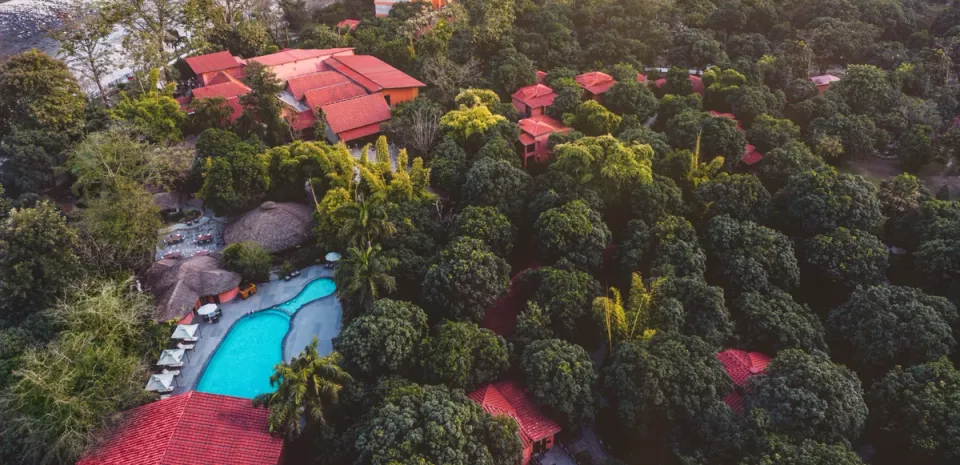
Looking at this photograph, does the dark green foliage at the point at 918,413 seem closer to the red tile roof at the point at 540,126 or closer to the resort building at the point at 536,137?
the resort building at the point at 536,137

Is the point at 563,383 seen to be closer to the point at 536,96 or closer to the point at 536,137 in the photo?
the point at 536,137

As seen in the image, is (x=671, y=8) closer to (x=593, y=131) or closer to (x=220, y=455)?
(x=593, y=131)

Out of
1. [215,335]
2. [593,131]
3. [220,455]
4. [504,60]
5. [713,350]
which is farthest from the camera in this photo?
[504,60]

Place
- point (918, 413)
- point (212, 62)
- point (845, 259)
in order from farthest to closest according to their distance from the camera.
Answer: point (212, 62) → point (845, 259) → point (918, 413)

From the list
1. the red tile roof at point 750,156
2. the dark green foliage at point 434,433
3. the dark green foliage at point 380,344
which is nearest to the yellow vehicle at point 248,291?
the dark green foliage at point 380,344

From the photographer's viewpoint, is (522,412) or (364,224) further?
(364,224)

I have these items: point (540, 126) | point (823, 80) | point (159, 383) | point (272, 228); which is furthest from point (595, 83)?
point (159, 383)

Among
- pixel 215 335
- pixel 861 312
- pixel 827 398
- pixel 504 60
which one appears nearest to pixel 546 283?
pixel 827 398
